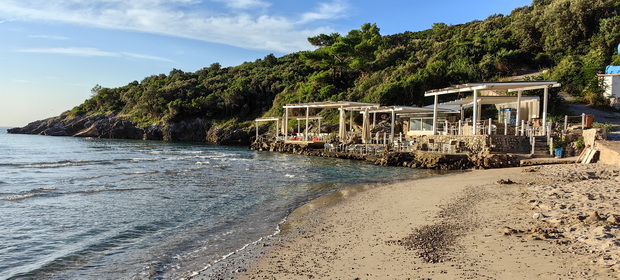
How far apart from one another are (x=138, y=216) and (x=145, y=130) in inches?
2432

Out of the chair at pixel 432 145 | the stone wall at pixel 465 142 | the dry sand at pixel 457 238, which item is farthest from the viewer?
the chair at pixel 432 145

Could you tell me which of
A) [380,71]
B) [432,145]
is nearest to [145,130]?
[380,71]

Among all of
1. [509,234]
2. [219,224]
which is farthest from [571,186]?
[219,224]

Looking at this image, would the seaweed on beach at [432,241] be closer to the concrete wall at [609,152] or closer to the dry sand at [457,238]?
the dry sand at [457,238]

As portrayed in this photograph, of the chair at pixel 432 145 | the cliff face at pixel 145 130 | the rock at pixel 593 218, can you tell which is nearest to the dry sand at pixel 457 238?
the rock at pixel 593 218

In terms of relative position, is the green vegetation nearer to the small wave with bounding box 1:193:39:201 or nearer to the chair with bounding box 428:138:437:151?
the chair with bounding box 428:138:437:151

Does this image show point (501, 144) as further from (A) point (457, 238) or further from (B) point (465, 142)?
(A) point (457, 238)

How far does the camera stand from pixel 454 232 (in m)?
6.86

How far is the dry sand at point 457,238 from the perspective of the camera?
4.94 metres

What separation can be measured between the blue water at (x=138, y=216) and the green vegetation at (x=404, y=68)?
25.0 m

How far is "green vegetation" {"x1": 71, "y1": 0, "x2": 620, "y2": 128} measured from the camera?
4219cm

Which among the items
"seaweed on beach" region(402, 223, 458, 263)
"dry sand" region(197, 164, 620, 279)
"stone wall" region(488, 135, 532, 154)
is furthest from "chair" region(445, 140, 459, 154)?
"seaweed on beach" region(402, 223, 458, 263)

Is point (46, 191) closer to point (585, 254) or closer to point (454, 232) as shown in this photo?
point (454, 232)

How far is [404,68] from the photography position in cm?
4881
